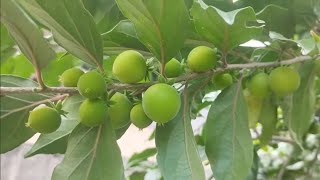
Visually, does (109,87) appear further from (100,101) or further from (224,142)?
(224,142)

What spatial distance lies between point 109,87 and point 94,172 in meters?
0.14

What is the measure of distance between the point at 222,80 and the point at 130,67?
216 millimetres

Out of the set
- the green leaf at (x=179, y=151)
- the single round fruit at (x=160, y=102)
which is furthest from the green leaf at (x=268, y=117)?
the single round fruit at (x=160, y=102)

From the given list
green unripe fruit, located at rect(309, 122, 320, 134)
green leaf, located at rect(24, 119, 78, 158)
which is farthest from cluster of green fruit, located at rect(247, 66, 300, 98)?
green unripe fruit, located at rect(309, 122, 320, 134)

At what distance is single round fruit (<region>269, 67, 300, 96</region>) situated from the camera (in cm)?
85

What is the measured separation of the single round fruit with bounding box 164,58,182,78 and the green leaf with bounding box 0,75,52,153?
8.6 inches

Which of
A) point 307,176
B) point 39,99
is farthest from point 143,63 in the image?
point 307,176

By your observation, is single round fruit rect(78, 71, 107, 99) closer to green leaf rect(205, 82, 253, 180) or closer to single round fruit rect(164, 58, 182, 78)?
single round fruit rect(164, 58, 182, 78)

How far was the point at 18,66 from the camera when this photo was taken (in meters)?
1.35

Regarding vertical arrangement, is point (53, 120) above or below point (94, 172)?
above

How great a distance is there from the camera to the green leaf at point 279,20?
865mm

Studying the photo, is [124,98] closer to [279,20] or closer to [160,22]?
[160,22]

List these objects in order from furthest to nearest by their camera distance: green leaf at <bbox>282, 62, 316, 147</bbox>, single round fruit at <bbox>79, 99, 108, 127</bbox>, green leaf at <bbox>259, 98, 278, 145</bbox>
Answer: green leaf at <bbox>259, 98, 278, 145</bbox>, green leaf at <bbox>282, 62, 316, 147</bbox>, single round fruit at <bbox>79, 99, 108, 127</bbox>

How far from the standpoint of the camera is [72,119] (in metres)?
0.90
